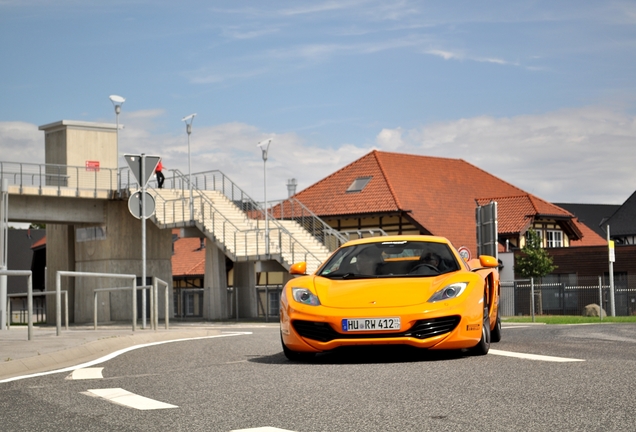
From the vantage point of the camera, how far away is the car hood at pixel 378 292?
1050 cm

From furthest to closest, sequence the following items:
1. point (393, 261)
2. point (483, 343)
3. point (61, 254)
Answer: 1. point (61, 254)
2. point (393, 261)
3. point (483, 343)

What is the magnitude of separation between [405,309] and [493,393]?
9.27ft

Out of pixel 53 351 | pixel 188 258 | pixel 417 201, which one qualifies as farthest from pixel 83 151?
pixel 53 351

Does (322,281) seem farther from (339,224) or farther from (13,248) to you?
(13,248)

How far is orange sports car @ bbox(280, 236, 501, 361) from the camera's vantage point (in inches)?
408

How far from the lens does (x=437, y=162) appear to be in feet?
208

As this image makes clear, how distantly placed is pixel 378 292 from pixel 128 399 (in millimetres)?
3500

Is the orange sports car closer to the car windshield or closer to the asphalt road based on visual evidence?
the car windshield

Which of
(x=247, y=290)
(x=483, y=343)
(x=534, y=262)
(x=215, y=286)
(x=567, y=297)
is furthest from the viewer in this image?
(x=534, y=262)

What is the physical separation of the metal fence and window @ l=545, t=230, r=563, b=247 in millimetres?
13510

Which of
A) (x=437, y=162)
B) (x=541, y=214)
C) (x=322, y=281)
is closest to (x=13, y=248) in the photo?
(x=437, y=162)

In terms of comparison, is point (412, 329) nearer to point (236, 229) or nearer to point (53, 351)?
point (53, 351)

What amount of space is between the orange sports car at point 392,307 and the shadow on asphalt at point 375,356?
7.4 inches

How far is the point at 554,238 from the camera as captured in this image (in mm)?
61094
